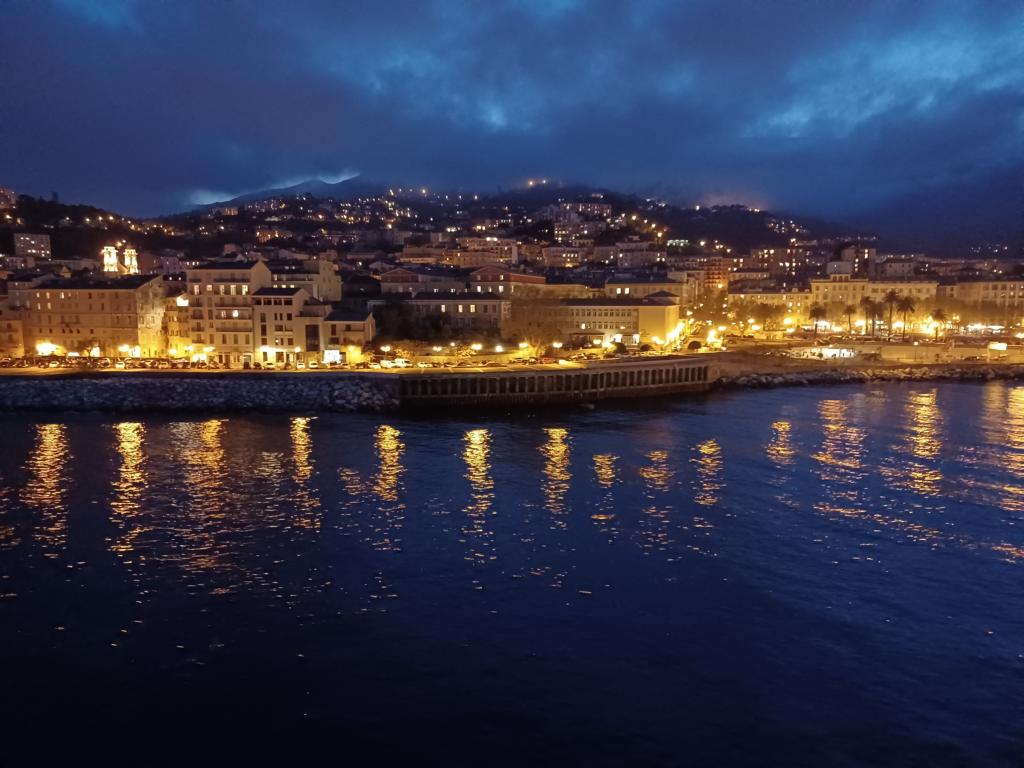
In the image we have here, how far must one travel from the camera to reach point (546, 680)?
9.66 metres

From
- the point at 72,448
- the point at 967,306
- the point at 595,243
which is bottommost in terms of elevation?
the point at 72,448

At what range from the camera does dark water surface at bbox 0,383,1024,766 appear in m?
8.68

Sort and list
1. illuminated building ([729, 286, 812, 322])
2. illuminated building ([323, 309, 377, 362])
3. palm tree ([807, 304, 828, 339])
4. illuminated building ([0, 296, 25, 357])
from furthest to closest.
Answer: illuminated building ([729, 286, 812, 322]) < palm tree ([807, 304, 828, 339]) < illuminated building ([0, 296, 25, 357]) < illuminated building ([323, 309, 377, 362])

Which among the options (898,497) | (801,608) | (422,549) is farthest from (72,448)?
(898,497)

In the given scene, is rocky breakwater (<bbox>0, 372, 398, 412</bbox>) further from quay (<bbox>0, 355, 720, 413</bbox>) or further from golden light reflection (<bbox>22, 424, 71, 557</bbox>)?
golden light reflection (<bbox>22, 424, 71, 557</bbox>)

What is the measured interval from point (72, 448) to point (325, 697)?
16697 mm

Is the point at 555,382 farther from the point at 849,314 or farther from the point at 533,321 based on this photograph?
the point at 849,314

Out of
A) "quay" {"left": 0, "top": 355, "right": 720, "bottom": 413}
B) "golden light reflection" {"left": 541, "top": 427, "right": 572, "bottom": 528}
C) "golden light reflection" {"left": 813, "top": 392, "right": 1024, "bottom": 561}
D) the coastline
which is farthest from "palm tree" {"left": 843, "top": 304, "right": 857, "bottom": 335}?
"golden light reflection" {"left": 541, "top": 427, "right": 572, "bottom": 528}

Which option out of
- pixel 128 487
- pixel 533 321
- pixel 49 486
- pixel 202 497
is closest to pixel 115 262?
pixel 533 321

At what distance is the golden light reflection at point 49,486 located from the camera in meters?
14.9

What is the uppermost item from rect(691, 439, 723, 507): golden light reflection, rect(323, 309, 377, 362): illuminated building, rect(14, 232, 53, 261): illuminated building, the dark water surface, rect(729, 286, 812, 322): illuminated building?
rect(14, 232, 53, 261): illuminated building

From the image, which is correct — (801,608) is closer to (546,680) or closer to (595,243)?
(546,680)

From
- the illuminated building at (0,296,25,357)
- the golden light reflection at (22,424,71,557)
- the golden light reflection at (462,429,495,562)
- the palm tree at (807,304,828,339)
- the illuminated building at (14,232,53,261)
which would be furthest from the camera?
the illuminated building at (14,232,53,261)

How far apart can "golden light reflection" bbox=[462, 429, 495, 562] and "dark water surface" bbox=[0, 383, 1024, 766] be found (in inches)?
3.7
